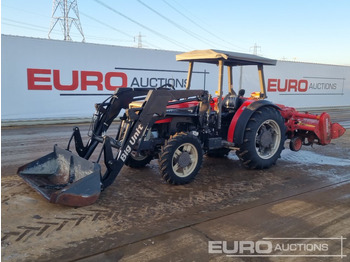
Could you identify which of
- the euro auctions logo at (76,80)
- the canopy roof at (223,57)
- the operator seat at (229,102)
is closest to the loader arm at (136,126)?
the canopy roof at (223,57)

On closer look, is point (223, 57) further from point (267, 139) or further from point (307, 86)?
point (307, 86)

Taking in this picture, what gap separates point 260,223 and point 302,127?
3274mm

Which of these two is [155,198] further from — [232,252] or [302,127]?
[302,127]

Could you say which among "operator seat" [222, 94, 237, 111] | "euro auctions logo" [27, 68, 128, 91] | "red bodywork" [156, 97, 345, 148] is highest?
"euro auctions logo" [27, 68, 128, 91]

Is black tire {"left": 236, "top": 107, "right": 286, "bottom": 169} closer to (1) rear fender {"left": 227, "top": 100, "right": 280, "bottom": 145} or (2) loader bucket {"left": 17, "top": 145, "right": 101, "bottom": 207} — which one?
(1) rear fender {"left": 227, "top": 100, "right": 280, "bottom": 145}

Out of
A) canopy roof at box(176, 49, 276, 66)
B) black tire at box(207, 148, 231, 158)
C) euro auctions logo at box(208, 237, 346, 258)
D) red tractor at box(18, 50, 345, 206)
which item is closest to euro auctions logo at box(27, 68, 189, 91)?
black tire at box(207, 148, 231, 158)

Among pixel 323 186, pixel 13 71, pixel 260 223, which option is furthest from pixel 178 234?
pixel 13 71

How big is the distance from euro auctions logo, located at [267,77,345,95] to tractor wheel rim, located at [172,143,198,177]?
534 inches

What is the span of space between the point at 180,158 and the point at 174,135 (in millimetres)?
352

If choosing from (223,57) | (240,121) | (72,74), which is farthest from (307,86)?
(223,57)

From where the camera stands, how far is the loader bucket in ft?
12.7

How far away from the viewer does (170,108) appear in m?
5.36

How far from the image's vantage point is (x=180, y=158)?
4824mm

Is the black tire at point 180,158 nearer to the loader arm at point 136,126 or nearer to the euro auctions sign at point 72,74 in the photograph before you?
the loader arm at point 136,126
